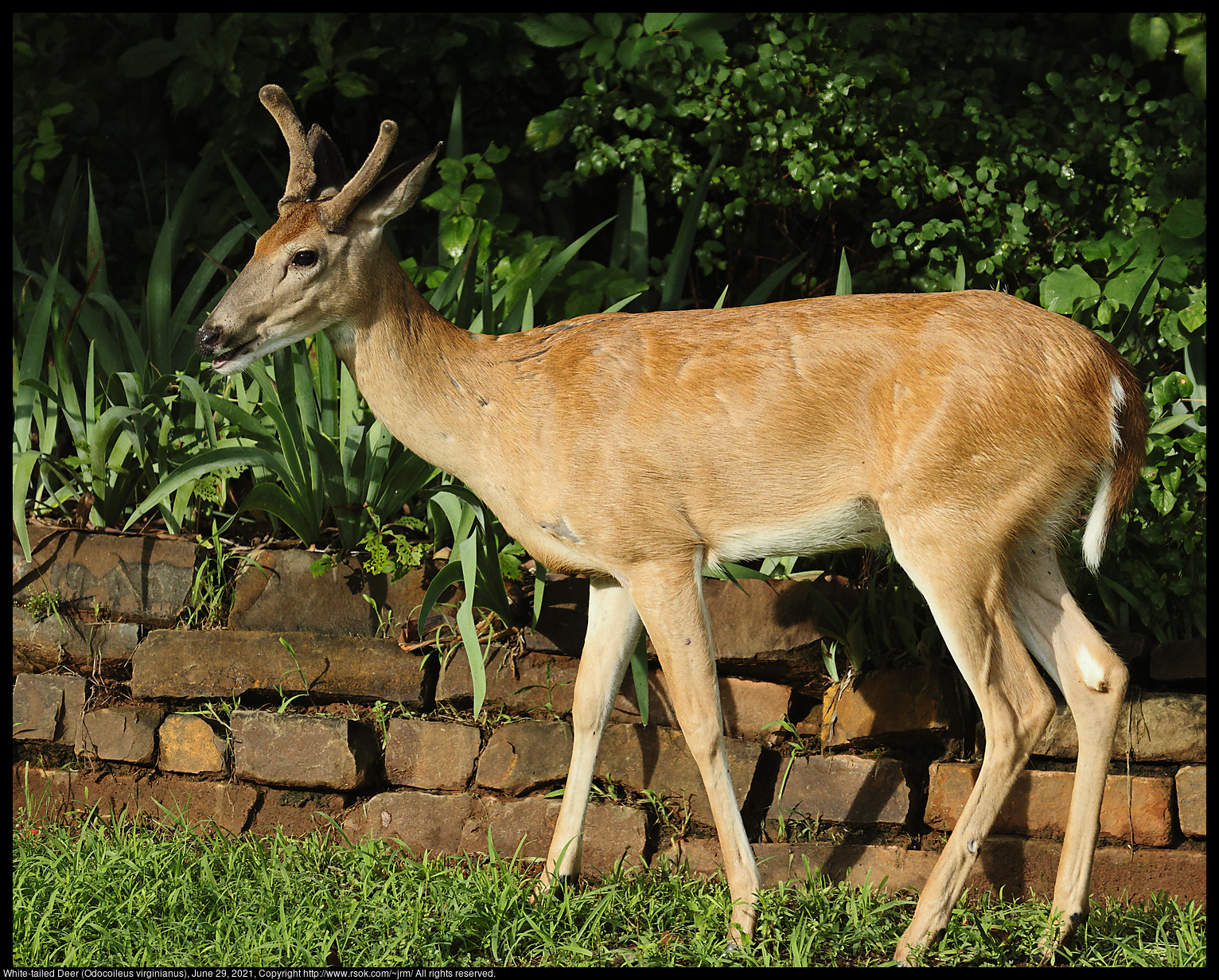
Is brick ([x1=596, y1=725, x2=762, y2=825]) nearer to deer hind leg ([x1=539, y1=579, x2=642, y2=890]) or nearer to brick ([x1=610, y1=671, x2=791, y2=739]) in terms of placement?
brick ([x1=610, y1=671, x2=791, y2=739])

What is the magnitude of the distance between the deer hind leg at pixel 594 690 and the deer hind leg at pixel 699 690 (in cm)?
32

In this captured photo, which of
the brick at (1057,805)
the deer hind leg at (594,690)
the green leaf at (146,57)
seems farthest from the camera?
the green leaf at (146,57)

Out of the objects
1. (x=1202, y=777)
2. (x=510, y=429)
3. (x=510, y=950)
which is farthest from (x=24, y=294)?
(x=1202, y=777)

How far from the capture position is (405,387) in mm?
3627

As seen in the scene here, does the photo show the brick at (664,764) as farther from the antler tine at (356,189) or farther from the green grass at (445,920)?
the antler tine at (356,189)

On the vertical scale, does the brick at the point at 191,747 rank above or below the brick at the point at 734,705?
below

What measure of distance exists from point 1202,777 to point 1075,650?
777mm

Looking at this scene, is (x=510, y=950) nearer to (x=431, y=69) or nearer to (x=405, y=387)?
(x=405, y=387)

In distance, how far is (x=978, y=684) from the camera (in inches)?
133

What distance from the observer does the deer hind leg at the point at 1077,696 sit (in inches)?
139

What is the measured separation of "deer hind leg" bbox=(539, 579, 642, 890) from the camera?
3830mm

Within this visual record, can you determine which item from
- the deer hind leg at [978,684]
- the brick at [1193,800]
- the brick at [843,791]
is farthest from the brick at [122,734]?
the brick at [1193,800]

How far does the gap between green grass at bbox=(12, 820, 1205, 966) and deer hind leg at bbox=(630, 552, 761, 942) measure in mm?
100

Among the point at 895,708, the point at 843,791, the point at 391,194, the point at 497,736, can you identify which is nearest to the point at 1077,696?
the point at 895,708
